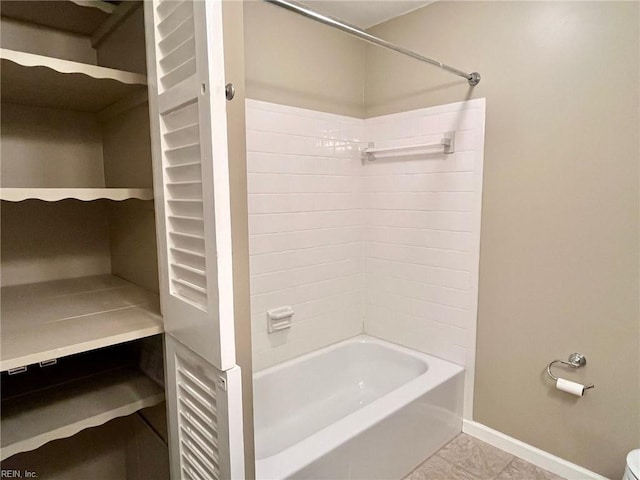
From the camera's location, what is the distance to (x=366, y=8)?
2227 millimetres

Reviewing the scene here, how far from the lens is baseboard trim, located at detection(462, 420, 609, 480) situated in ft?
5.99

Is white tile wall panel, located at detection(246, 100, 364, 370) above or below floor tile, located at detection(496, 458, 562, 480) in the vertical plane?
above

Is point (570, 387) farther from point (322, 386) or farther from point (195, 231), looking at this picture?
point (195, 231)

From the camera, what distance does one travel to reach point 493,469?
193 cm

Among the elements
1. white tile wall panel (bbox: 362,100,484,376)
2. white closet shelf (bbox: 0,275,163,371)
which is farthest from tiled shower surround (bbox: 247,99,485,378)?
white closet shelf (bbox: 0,275,163,371)

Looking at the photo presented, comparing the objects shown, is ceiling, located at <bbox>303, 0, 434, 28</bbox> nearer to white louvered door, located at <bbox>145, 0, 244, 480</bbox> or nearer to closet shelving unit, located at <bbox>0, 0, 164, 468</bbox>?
closet shelving unit, located at <bbox>0, 0, 164, 468</bbox>

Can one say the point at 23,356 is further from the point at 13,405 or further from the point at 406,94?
the point at 406,94

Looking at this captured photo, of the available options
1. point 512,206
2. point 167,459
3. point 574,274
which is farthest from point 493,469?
point 167,459

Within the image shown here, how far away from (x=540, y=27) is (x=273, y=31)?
128cm

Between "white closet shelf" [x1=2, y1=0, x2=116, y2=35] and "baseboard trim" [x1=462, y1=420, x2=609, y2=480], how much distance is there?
2605 millimetres

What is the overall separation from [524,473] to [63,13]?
2.84 metres

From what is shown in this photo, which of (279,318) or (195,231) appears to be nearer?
(195,231)

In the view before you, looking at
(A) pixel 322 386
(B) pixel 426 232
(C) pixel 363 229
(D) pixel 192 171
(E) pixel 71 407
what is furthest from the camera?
(C) pixel 363 229

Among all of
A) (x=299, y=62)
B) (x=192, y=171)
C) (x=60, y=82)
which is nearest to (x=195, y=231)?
(x=192, y=171)
